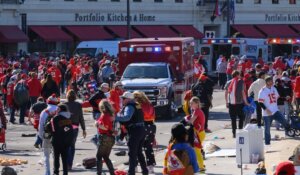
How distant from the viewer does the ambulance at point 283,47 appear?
50.1m

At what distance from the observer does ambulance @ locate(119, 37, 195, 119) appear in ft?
92.3

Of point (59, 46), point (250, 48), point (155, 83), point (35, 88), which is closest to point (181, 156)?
point (155, 83)

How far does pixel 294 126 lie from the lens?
22.0 m

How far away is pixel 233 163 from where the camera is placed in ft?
60.9

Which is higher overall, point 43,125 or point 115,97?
point 115,97

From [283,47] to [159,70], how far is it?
2629 cm

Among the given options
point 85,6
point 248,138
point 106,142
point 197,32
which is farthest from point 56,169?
point 197,32

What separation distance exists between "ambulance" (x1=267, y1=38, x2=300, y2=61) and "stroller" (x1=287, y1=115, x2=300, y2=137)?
1099 inches

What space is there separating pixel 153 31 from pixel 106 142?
1895 inches

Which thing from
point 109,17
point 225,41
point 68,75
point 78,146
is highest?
point 109,17

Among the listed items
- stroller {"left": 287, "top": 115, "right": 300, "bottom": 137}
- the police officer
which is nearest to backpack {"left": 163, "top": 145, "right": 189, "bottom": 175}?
the police officer

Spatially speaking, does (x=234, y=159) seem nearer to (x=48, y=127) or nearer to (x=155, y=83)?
Answer: (x=48, y=127)

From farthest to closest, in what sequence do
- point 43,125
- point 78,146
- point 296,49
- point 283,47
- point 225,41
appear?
point 283,47, point 296,49, point 225,41, point 78,146, point 43,125

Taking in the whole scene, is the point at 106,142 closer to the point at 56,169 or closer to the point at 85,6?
the point at 56,169
